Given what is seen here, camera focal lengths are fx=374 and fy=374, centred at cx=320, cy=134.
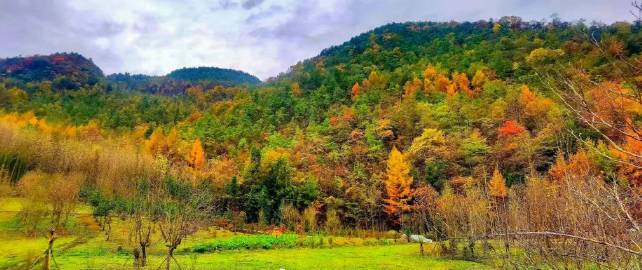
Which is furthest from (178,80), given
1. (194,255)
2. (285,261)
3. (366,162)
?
(285,261)

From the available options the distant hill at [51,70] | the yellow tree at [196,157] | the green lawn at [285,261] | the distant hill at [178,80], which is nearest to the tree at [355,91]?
the yellow tree at [196,157]

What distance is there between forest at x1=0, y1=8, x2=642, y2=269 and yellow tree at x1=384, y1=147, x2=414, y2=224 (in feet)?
0.55

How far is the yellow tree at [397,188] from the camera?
30000 mm

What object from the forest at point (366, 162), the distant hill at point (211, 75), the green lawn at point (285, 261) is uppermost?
the distant hill at point (211, 75)

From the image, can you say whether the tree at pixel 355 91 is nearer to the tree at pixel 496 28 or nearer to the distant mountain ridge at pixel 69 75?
the tree at pixel 496 28

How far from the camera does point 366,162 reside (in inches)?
1572

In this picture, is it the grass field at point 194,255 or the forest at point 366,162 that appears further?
the grass field at point 194,255

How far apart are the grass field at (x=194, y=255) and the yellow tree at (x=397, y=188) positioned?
7766mm

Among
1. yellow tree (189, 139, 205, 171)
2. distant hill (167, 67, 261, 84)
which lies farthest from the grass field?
distant hill (167, 67, 261, 84)

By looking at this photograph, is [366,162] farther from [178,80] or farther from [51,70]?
[178,80]

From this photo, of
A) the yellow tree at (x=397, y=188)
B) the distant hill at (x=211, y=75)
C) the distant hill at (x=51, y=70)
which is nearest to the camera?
the yellow tree at (x=397, y=188)

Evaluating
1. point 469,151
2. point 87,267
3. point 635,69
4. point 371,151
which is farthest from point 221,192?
point 635,69

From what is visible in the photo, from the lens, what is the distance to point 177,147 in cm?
4459

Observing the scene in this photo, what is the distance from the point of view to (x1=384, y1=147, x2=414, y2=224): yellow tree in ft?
98.4
